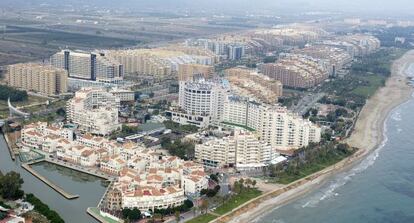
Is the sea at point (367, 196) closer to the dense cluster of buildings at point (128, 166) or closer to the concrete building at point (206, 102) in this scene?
the dense cluster of buildings at point (128, 166)

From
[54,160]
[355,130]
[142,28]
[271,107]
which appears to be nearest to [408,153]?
[355,130]

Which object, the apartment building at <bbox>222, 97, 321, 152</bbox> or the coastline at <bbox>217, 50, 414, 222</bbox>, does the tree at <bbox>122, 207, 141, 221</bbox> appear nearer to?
the coastline at <bbox>217, 50, 414, 222</bbox>

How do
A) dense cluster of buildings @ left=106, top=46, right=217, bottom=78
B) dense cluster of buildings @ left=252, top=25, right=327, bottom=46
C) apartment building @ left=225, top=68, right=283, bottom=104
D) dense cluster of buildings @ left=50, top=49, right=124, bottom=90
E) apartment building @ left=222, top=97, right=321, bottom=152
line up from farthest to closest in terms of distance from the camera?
dense cluster of buildings @ left=252, top=25, right=327, bottom=46 → dense cluster of buildings @ left=106, top=46, right=217, bottom=78 → dense cluster of buildings @ left=50, top=49, right=124, bottom=90 → apartment building @ left=225, top=68, right=283, bottom=104 → apartment building @ left=222, top=97, right=321, bottom=152

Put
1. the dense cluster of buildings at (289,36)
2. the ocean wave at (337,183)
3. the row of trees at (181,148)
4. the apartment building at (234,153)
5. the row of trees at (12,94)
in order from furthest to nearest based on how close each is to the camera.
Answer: the dense cluster of buildings at (289,36), the row of trees at (12,94), the row of trees at (181,148), the apartment building at (234,153), the ocean wave at (337,183)

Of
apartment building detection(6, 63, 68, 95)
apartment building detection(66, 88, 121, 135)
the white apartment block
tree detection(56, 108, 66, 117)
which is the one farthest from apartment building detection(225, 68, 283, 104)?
apartment building detection(6, 63, 68, 95)

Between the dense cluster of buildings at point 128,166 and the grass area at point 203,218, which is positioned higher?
the dense cluster of buildings at point 128,166

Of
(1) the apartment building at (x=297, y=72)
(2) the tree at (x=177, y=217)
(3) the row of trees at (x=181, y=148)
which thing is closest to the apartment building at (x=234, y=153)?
(3) the row of trees at (x=181, y=148)

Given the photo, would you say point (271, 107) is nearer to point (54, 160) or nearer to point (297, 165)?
point (297, 165)
